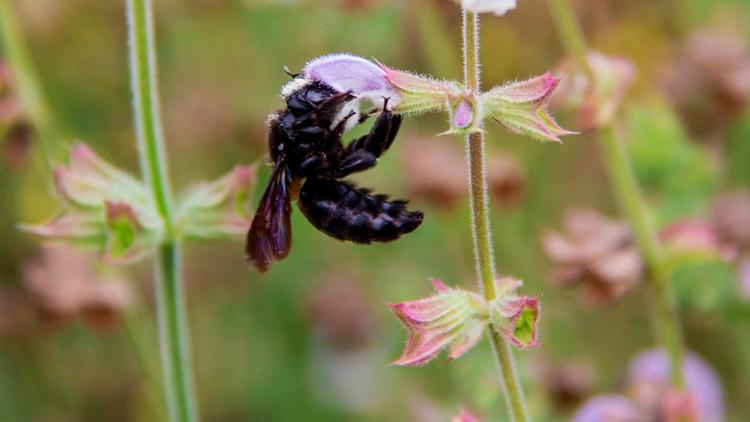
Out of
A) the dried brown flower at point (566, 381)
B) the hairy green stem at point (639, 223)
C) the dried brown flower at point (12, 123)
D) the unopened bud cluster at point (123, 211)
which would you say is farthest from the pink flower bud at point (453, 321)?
the dried brown flower at point (12, 123)

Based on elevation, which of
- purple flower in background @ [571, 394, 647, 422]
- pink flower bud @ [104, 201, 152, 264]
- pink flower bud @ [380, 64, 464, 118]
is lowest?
purple flower in background @ [571, 394, 647, 422]

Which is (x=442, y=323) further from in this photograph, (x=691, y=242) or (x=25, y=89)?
(x=25, y=89)

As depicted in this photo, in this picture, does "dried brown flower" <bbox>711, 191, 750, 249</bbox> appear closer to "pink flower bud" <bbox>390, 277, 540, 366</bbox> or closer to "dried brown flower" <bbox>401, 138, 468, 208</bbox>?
"dried brown flower" <bbox>401, 138, 468, 208</bbox>

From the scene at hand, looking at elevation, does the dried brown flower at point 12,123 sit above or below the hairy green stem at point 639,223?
above

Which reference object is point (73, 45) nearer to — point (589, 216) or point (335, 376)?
point (335, 376)

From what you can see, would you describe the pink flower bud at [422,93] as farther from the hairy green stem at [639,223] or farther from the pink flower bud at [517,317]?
the hairy green stem at [639,223]

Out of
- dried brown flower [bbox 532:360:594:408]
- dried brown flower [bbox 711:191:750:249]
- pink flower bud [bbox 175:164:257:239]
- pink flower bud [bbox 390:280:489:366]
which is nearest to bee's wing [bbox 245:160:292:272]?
pink flower bud [bbox 390:280:489:366]

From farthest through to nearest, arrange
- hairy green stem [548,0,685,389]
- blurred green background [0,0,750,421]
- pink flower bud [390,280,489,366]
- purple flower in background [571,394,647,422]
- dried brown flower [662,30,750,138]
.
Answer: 1. blurred green background [0,0,750,421]
2. dried brown flower [662,30,750,138]
3. purple flower in background [571,394,647,422]
4. hairy green stem [548,0,685,389]
5. pink flower bud [390,280,489,366]
